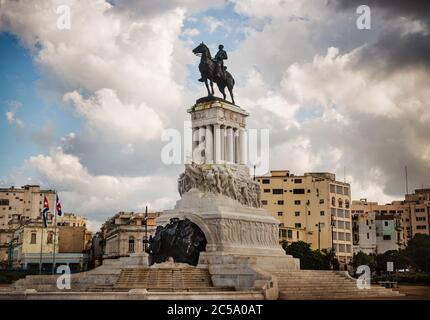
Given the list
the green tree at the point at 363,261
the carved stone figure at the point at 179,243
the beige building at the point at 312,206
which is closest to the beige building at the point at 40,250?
the beige building at the point at 312,206

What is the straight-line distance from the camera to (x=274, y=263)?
130 ft

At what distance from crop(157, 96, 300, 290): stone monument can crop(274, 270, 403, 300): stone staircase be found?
1.78 metres

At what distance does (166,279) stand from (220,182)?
8909 millimetres

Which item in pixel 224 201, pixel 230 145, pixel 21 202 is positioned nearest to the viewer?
pixel 224 201

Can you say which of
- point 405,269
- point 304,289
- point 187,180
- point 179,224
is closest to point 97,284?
point 179,224

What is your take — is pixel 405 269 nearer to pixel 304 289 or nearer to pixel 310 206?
pixel 310 206

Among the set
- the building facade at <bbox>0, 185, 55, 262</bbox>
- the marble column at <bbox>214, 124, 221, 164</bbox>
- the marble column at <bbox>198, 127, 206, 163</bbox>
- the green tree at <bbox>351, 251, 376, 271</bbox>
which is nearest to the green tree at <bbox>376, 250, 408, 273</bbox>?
the green tree at <bbox>351, 251, 376, 271</bbox>

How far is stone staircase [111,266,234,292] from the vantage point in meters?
32.2

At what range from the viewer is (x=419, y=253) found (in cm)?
7500

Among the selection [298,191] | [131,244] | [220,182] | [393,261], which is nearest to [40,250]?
[131,244]

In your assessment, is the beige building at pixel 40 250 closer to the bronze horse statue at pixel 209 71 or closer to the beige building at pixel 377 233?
the bronze horse statue at pixel 209 71

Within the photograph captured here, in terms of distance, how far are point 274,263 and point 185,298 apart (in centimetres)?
1330

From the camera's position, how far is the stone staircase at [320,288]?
32.0 m

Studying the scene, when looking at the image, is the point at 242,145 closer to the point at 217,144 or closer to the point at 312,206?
the point at 217,144
